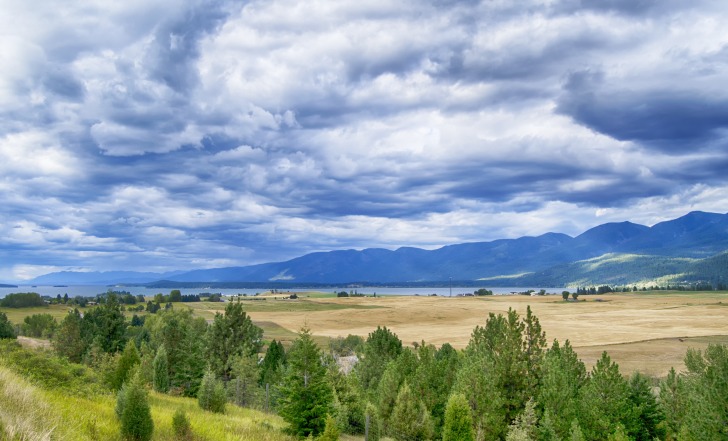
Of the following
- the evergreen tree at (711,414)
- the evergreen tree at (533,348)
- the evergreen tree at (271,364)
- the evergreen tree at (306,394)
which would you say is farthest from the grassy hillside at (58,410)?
the evergreen tree at (271,364)

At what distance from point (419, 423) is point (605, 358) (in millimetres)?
15284

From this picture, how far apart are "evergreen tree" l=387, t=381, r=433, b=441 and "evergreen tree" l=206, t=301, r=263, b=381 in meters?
35.8

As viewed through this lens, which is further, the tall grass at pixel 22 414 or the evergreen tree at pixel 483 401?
the evergreen tree at pixel 483 401

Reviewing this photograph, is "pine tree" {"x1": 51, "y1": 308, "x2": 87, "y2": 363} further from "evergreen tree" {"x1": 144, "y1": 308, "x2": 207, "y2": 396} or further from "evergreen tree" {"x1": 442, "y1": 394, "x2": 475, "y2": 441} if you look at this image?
"evergreen tree" {"x1": 442, "y1": 394, "x2": 475, "y2": 441}

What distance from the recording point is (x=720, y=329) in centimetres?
15175

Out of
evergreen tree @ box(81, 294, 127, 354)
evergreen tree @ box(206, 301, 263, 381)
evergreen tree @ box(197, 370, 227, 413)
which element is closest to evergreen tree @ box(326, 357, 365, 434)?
evergreen tree @ box(197, 370, 227, 413)

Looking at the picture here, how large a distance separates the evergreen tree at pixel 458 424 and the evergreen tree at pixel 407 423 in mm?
6040

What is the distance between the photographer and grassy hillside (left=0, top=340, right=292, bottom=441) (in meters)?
11.3

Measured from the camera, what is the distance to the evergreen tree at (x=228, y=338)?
71.6 metres

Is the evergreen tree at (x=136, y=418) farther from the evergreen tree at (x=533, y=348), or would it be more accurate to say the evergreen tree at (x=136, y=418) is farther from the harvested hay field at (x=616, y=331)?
Result: the harvested hay field at (x=616, y=331)

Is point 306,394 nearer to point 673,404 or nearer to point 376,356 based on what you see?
point 376,356

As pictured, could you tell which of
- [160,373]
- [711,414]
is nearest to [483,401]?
[711,414]

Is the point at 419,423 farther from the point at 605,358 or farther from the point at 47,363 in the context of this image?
the point at 47,363

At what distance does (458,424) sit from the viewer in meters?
34.1
